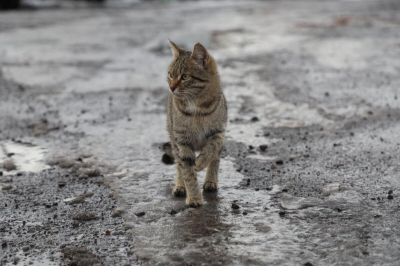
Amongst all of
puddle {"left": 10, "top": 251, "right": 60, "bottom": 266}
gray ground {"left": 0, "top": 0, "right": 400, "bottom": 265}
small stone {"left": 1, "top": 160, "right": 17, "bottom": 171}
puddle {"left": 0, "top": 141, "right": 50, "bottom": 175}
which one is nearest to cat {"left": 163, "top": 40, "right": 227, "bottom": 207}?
gray ground {"left": 0, "top": 0, "right": 400, "bottom": 265}

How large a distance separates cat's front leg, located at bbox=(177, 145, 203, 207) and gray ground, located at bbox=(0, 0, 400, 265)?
0.10 metres

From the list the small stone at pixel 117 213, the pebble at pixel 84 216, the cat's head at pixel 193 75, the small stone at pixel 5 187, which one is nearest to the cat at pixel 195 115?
the cat's head at pixel 193 75

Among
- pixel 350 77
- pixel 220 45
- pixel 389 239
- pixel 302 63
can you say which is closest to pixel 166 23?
pixel 220 45

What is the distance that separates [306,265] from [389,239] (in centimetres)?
66

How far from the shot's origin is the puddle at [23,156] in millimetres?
5217

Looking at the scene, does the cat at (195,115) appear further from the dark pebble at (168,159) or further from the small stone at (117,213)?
the dark pebble at (168,159)

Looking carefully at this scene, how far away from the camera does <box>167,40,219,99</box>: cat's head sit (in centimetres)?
431

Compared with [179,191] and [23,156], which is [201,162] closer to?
[179,191]

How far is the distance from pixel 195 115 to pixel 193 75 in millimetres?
309

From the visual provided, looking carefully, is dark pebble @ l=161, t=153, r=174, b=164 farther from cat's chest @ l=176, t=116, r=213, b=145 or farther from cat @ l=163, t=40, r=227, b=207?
cat's chest @ l=176, t=116, r=213, b=145

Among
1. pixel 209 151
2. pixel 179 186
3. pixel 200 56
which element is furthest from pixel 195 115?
pixel 179 186

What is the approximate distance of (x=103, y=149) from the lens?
5.68m

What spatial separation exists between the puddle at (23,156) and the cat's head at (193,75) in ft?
5.52

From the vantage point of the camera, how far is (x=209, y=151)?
4.31 meters
